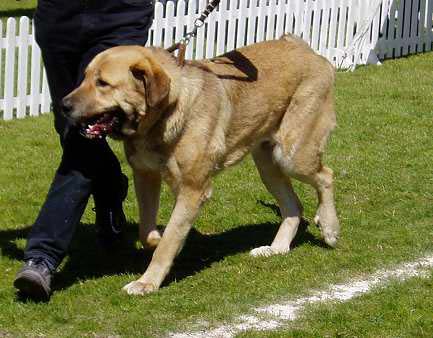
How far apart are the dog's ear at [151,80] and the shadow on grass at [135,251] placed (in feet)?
4.22

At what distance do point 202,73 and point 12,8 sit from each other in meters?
14.1

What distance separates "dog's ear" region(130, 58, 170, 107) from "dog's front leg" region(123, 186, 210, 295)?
2.17 feet

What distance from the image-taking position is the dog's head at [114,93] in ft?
18.8

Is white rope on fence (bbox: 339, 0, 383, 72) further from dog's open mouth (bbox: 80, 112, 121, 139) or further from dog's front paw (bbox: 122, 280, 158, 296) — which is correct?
dog's open mouth (bbox: 80, 112, 121, 139)

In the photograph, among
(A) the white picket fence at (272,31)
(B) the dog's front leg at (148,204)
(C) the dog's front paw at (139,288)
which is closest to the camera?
(C) the dog's front paw at (139,288)

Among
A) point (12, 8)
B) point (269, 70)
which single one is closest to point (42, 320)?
point (269, 70)

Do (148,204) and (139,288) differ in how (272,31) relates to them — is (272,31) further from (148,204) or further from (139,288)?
(139,288)

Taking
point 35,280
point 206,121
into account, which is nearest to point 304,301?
point 206,121

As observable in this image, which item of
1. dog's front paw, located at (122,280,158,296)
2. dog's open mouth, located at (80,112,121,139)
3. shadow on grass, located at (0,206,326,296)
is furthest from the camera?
shadow on grass, located at (0,206,326,296)

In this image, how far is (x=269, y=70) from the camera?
6.78 m

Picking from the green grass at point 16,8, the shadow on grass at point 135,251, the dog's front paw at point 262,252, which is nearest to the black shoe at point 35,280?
the shadow on grass at point 135,251

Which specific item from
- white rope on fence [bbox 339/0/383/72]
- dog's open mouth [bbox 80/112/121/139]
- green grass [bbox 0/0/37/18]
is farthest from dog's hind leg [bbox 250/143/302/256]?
green grass [bbox 0/0/37/18]

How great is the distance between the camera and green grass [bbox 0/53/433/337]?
19.0ft

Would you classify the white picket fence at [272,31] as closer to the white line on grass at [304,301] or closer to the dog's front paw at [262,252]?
the dog's front paw at [262,252]
